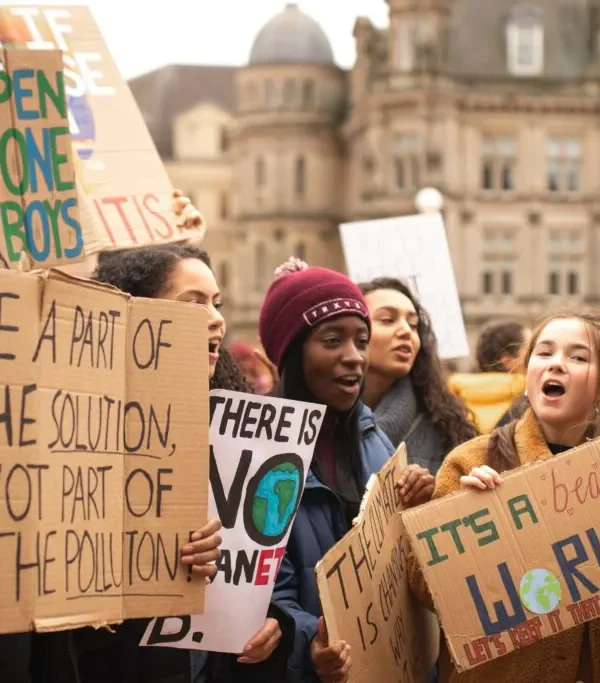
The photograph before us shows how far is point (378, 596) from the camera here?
4.79m

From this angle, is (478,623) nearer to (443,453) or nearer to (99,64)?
(443,453)

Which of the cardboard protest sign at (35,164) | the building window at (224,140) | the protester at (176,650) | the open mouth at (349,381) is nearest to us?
the cardboard protest sign at (35,164)

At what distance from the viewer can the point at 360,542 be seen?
4.66 meters

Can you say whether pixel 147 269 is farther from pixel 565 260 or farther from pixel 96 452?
pixel 565 260

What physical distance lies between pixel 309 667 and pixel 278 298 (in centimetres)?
118

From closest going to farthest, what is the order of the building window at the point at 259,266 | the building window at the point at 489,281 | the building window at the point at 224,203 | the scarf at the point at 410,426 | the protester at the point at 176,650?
the protester at the point at 176,650
the scarf at the point at 410,426
the building window at the point at 489,281
the building window at the point at 259,266
the building window at the point at 224,203

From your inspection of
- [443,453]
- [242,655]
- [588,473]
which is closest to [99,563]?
[242,655]

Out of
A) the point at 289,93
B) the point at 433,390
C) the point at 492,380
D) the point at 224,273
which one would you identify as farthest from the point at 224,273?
the point at 433,390

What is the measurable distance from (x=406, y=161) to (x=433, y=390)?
3938 cm

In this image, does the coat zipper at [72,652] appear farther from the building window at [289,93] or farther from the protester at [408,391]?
the building window at [289,93]

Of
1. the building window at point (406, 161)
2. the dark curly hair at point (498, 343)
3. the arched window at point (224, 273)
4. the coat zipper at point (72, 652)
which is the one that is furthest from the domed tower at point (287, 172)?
the coat zipper at point (72, 652)

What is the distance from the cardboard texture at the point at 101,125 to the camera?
21.5 feet

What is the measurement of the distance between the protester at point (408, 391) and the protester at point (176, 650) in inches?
60.4

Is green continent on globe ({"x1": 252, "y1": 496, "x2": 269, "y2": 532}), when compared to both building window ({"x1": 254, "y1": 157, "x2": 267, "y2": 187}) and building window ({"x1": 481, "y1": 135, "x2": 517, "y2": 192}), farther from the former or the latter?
building window ({"x1": 254, "y1": 157, "x2": 267, "y2": 187})
